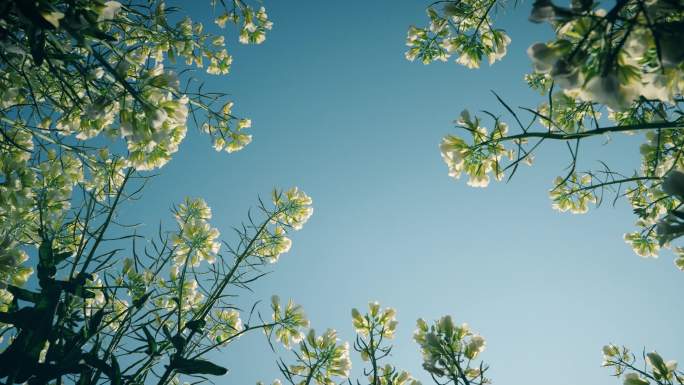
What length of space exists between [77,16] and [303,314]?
258cm

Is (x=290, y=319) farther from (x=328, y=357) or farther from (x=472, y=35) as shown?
(x=472, y=35)

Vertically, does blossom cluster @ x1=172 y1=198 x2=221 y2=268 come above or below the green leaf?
above

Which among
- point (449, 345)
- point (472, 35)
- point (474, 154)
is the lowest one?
point (449, 345)

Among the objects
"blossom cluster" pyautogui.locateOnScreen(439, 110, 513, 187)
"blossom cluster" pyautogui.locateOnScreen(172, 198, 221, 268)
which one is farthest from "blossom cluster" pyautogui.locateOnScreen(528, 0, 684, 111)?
"blossom cluster" pyautogui.locateOnScreen(172, 198, 221, 268)

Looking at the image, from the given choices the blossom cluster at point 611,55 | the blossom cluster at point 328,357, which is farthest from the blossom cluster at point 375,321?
the blossom cluster at point 611,55

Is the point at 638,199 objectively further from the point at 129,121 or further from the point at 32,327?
the point at 32,327

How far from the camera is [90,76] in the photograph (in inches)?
65.1

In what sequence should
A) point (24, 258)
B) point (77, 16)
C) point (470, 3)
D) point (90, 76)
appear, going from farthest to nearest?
point (470, 3), point (24, 258), point (90, 76), point (77, 16)

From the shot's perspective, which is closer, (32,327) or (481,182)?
(32,327)

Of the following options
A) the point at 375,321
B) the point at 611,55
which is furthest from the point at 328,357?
the point at 611,55

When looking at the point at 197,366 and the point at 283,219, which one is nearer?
the point at 197,366

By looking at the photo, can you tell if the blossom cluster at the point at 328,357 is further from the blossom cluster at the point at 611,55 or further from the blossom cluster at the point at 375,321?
the blossom cluster at the point at 611,55

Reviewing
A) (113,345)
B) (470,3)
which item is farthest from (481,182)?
(113,345)

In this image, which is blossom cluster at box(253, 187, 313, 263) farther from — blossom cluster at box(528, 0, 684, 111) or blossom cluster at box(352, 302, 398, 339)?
blossom cluster at box(528, 0, 684, 111)
